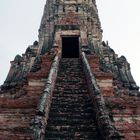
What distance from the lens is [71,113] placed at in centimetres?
894

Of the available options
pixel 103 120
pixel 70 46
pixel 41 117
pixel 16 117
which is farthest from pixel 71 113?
pixel 70 46

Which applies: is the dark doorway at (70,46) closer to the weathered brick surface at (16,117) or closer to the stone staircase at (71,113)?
the stone staircase at (71,113)

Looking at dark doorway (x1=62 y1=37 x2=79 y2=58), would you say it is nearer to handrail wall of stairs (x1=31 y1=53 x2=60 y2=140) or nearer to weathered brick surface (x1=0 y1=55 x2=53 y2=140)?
weathered brick surface (x1=0 y1=55 x2=53 y2=140)

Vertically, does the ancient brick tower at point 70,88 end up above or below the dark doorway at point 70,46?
below

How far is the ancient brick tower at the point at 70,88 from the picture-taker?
8.19 m

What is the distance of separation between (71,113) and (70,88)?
2.21 meters

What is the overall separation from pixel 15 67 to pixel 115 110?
29.6 ft

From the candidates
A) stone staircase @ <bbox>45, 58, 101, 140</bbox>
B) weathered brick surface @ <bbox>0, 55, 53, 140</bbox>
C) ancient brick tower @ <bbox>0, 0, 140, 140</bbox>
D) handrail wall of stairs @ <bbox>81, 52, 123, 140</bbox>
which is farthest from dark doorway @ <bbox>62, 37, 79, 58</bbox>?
handrail wall of stairs @ <bbox>81, 52, 123, 140</bbox>

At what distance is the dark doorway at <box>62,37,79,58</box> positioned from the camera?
18.7 metres

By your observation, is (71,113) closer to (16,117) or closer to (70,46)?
(16,117)

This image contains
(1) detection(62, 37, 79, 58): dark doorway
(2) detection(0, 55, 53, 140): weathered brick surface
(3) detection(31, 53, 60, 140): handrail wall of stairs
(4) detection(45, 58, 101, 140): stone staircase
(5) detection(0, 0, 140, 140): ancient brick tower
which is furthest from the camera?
(1) detection(62, 37, 79, 58): dark doorway

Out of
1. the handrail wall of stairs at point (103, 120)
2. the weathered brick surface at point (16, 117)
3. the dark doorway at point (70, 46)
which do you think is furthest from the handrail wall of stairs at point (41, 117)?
the dark doorway at point (70, 46)

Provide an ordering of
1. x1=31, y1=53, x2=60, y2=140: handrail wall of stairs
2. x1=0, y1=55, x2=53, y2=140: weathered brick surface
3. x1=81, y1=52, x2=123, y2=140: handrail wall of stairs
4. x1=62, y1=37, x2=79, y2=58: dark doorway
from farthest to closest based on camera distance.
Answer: x1=62, y1=37, x2=79, y2=58: dark doorway → x1=0, y1=55, x2=53, y2=140: weathered brick surface → x1=31, y1=53, x2=60, y2=140: handrail wall of stairs → x1=81, y1=52, x2=123, y2=140: handrail wall of stairs

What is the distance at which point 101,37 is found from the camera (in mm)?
19531
